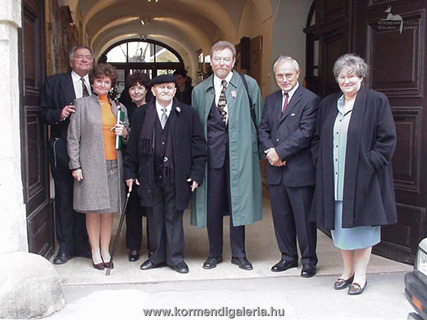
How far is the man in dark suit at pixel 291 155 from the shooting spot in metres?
4.48

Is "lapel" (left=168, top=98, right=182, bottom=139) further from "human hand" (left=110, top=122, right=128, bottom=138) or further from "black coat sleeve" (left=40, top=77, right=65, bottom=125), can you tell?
"black coat sleeve" (left=40, top=77, right=65, bottom=125)

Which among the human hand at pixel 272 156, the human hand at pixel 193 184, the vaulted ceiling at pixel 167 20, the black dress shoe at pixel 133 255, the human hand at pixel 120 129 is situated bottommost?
the black dress shoe at pixel 133 255

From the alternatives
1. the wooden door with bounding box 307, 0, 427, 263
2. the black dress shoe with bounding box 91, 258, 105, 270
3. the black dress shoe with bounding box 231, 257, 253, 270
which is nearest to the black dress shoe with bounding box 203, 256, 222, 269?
the black dress shoe with bounding box 231, 257, 253, 270

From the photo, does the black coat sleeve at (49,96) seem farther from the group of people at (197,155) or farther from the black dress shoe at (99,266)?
the black dress shoe at (99,266)

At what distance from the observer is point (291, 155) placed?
14.7 ft

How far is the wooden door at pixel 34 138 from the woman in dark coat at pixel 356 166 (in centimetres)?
221

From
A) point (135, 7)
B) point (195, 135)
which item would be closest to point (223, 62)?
point (195, 135)

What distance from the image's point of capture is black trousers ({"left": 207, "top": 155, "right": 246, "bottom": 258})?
4719mm

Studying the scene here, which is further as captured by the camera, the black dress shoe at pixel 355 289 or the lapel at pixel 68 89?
the lapel at pixel 68 89

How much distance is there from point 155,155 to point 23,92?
1107 mm

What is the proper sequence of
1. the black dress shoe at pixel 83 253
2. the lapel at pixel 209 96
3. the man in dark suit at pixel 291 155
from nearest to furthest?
1. the man in dark suit at pixel 291 155
2. the lapel at pixel 209 96
3. the black dress shoe at pixel 83 253

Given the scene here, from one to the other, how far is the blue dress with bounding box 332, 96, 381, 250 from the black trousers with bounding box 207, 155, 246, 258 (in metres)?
0.97

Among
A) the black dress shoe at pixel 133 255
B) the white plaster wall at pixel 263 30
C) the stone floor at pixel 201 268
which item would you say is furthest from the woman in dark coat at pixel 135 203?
the white plaster wall at pixel 263 30

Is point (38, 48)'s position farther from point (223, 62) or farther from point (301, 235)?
point (301, 235)
